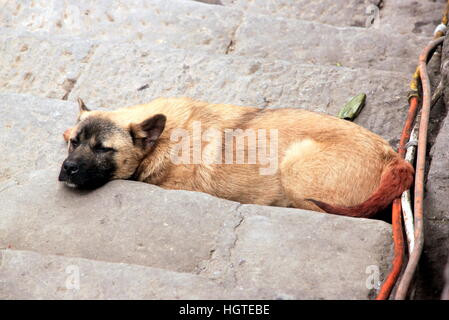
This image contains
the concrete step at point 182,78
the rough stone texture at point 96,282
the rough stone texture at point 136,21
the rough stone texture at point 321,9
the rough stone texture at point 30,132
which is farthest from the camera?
the rough stone texture at point 321,9

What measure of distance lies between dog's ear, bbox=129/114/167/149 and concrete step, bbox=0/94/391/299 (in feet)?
1.56

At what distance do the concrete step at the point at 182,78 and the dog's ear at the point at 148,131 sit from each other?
114 cm

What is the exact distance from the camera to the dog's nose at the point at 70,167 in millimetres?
3988

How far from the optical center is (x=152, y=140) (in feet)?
14.5

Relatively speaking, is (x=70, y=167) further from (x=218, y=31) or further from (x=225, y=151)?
(x=218, y=31)

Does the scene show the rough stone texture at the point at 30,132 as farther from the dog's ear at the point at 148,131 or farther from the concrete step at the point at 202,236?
the dog's ear at the point at 148,131

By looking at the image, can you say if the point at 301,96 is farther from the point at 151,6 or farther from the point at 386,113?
the point at 151,6

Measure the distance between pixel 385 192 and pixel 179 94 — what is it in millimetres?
2529

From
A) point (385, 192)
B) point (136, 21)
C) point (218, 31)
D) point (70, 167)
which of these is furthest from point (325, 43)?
point (70, 167)

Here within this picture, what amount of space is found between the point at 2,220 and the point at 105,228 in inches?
28.2

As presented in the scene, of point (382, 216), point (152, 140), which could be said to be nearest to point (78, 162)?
point (152, 140)

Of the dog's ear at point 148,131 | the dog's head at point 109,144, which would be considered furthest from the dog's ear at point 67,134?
the dog's ear at point 148,131

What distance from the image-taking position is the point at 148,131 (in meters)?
4.37

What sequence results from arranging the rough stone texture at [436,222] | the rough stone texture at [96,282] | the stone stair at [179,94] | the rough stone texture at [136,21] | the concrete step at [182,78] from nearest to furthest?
the rough stone texture at [96,282] < the stone stair at [179,94] < the rough stone texture at [436,222] < the concrete step at [182,78] < the rough stone texture at [136,21]
